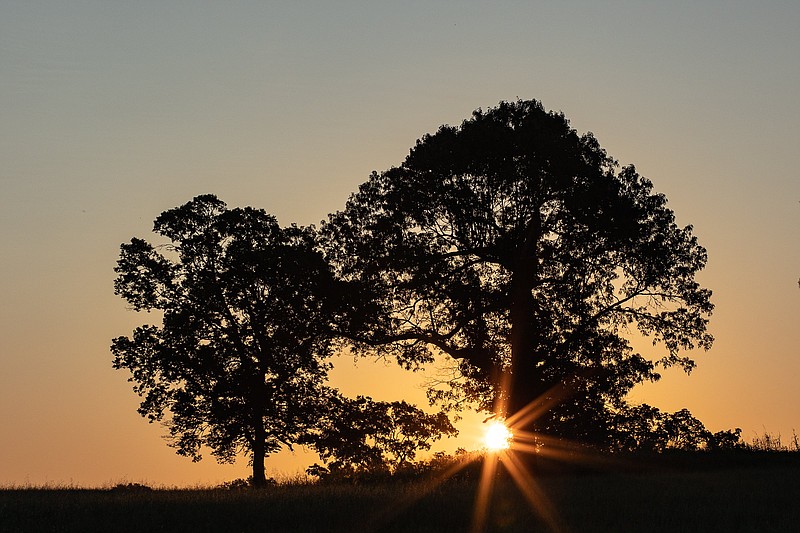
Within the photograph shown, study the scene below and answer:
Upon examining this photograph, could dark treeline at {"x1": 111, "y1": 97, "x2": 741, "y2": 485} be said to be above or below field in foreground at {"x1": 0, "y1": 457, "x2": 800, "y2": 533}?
above

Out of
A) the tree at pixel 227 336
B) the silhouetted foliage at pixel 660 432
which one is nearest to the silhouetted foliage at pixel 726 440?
the silhouetted foliage at pixel 660 432

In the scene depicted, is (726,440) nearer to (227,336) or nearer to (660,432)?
(660,432)

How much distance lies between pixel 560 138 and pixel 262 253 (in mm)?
14101

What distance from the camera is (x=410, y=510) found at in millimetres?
28562

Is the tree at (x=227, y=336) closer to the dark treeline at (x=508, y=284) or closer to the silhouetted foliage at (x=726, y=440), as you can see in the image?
the dark treeline at (x=508, y=284)

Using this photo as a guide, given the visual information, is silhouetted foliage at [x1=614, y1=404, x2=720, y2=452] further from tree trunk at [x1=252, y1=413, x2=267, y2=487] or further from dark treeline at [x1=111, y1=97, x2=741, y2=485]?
tree trunk at [x1=252, y1=413, x2=267, y2=487]

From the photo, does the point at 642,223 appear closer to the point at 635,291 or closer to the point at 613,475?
→ the point at 635,291


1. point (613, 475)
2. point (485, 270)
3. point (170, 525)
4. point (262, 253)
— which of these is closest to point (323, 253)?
point (262, 253)

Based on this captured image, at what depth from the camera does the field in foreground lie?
2694 centimetres

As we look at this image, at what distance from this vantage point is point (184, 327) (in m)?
46.1

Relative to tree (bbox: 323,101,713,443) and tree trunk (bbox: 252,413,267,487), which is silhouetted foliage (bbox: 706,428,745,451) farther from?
tree trunk (bbox: 252,413,267,487)

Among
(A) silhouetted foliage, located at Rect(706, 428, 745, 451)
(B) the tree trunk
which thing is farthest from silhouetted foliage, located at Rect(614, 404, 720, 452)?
(B) the tree trunk

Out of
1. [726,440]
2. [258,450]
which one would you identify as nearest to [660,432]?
[726,440]

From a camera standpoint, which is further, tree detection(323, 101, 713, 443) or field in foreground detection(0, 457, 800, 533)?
tree detection(323, 101, 713, 443)
